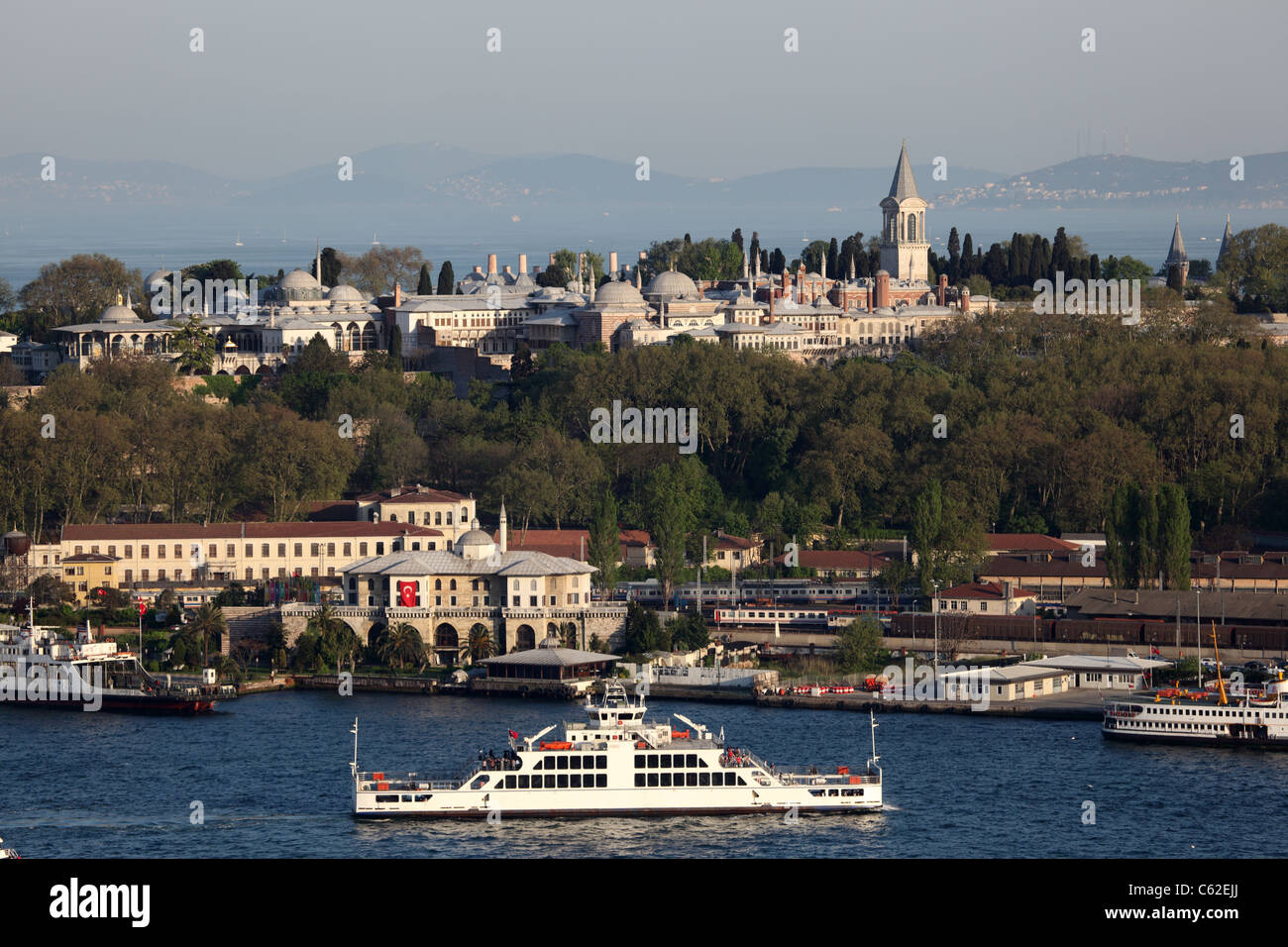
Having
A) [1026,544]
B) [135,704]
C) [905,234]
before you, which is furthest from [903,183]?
[135,704]

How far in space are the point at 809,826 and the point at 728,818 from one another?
4.38ft

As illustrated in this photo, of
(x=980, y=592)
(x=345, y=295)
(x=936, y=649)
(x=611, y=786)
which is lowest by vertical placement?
(x=611, y=786)

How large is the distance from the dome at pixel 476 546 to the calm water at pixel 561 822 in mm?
6714

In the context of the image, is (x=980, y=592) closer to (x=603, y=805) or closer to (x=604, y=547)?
(x=604, y=547)

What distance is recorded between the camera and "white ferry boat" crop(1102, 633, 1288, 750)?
46.3m

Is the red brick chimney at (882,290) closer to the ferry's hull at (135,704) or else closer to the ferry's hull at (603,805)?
the ferry's hull at (135,704)

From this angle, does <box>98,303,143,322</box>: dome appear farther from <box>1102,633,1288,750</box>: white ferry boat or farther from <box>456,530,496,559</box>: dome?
<box>1102,633,1288,750</box>: white ferry boat

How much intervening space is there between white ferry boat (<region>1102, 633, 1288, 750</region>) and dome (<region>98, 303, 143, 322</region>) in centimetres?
5913

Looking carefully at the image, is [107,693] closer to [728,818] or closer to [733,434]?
[728,818]

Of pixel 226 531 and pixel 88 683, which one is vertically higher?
pixel 226 531

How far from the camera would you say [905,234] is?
11506 centimetres

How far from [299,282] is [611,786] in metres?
68.3

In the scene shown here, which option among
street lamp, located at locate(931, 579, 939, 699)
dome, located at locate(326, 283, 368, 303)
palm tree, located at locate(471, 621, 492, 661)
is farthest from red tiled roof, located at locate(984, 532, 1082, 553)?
dome, located at locate(326, 283, 368, 303)
